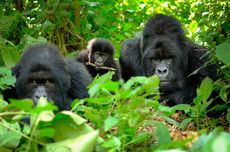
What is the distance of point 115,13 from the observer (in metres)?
8.34

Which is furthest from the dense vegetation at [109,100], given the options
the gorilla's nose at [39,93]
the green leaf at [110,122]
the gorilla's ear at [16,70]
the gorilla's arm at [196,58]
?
the gorilla's nose at [39,93]

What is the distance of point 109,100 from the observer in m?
2.23

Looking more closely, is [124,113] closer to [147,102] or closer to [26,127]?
[147,102]

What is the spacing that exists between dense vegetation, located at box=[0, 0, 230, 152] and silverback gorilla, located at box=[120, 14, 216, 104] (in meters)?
0.29

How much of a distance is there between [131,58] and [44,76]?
219cm

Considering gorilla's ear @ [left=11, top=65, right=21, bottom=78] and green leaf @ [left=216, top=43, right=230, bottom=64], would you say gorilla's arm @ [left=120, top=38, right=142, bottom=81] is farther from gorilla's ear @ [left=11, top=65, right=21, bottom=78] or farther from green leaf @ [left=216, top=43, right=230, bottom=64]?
green leaf @ [left=216, top=43, right=230, bottom=64]

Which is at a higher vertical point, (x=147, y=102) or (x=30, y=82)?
(x=147, y=102)

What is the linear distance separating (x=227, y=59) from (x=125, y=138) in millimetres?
1195

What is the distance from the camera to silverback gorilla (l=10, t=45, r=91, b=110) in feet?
13.9

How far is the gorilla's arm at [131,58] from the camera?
615 centimetres

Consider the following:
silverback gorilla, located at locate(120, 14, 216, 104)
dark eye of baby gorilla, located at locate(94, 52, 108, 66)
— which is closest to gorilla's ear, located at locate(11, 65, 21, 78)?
silverback gorilla, located at locate(120, 14, 216, 104)

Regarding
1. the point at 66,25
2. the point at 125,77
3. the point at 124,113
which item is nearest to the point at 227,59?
the point at 124,113

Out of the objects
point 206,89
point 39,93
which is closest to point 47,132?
point 206,89

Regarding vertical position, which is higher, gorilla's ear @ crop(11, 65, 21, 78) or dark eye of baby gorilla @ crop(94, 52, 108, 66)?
gorilla's ear @ crop(11, 65, 21, 78)
